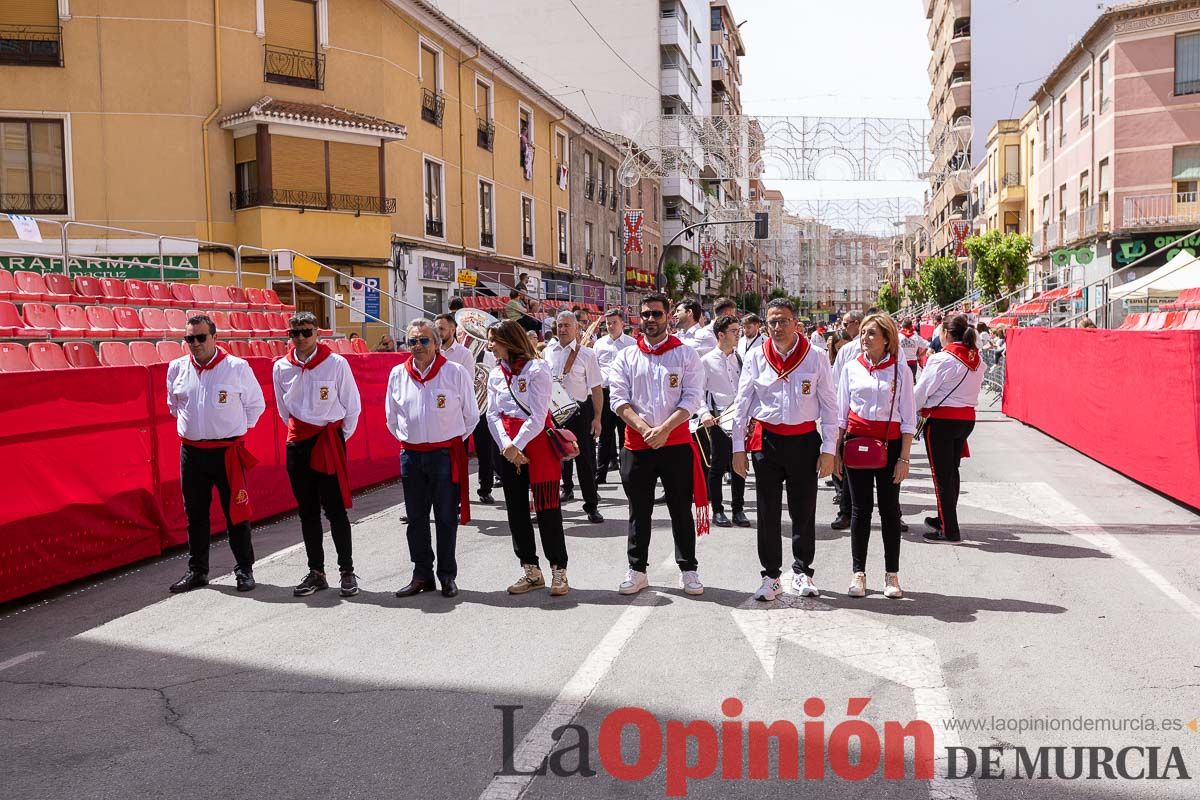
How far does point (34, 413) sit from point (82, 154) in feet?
57.4

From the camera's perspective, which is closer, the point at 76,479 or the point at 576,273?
the point at 76,479

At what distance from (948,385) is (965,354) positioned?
0.36 metres

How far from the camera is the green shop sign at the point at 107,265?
19.3 metres

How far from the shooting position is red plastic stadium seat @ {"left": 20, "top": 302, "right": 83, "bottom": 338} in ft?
39.8

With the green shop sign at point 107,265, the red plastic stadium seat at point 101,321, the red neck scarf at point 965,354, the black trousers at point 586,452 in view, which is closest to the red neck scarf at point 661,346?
the black trousers at point 586,452

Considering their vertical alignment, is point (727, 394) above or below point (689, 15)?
below

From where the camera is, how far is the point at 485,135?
31453 mm

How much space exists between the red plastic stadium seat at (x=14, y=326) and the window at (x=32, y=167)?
11.5 meters

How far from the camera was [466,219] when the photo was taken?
30094 millimetres

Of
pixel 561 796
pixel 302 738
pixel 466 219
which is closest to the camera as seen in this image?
pixel 561 796

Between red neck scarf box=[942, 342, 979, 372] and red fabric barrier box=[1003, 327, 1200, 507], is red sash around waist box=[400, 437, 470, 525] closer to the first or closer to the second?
red neck scarf box=[942, 342, 979, 372]

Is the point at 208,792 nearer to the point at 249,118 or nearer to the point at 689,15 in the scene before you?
the point at 249,118

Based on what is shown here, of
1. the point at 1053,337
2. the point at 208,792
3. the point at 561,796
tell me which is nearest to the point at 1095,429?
the point at 1053,337

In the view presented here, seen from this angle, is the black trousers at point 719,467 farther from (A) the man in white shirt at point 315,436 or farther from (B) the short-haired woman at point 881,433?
(A) the man in white shirt at point 315,436
